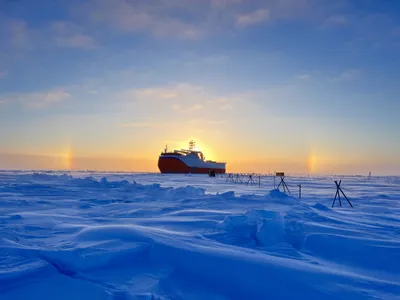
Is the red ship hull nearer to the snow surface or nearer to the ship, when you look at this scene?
the ship

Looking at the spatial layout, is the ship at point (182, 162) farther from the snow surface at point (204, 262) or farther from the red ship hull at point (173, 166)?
the snow surface at point (204, 262)

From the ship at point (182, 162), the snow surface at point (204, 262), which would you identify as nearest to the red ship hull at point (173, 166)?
the ship at point (182, 162)

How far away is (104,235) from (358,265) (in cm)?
449

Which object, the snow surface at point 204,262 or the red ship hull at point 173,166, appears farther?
the red ship hull at point 173,166

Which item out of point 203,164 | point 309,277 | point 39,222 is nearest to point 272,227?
point 309,277

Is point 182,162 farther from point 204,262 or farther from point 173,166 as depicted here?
point 204,262

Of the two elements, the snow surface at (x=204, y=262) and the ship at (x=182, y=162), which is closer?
the snow surface at (x=204, y=262)

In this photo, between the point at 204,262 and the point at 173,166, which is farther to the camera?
the point at 173,166

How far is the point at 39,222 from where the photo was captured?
301 inches

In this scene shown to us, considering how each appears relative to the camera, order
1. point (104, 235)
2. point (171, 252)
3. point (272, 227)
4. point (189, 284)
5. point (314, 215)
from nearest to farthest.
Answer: point (189, 284) < point (171, 252) < point (104, 235) < point (272, 227) < point (314, 215)

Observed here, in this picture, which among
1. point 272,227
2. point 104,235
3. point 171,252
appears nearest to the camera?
point 171,252

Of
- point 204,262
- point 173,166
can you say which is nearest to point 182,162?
point 173,166

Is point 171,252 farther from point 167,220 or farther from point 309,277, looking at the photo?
point 167,220

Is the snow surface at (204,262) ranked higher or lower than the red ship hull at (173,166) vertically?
lower
